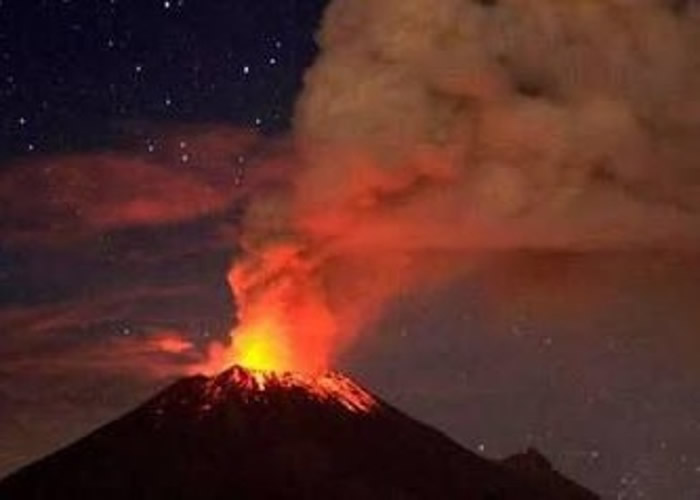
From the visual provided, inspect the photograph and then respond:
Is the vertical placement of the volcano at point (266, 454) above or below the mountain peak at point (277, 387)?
below

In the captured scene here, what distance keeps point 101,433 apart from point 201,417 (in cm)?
926

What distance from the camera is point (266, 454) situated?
12119 cm

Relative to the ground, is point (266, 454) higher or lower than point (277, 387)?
lower

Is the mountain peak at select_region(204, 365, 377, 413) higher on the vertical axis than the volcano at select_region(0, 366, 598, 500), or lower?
higher

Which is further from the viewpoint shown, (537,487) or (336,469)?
(537,487)

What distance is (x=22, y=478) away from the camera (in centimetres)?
12244

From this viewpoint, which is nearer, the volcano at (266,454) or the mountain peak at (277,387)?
the volcano at (266,454)

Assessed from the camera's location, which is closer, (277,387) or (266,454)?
(266,454)

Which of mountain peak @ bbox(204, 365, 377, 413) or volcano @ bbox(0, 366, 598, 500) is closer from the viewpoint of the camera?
volcano @ bbox(0, 366, 598, 500)

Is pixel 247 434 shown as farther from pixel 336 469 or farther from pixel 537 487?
pixel 537 487

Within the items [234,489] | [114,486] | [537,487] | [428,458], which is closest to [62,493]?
[114,486]

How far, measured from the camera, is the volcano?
115438 mm

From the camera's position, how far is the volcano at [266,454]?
115 meters

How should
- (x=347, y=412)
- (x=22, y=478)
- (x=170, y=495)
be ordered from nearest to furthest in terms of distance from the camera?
1. (x=170, y=495)
2. (x=22, y=478)
3. (x=347, y=412)
